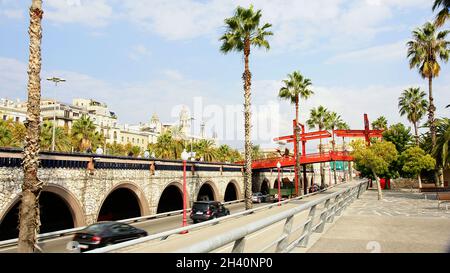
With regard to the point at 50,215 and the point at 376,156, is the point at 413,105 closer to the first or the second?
the point at 376,156

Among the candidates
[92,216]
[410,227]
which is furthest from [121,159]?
[410,227]

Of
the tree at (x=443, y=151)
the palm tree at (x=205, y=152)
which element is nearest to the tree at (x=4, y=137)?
the palm tree at (x=205, y=152)

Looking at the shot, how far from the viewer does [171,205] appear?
42594 millimetres

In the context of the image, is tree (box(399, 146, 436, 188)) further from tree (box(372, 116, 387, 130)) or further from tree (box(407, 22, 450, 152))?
tree (box(372, 116, 387, 130))

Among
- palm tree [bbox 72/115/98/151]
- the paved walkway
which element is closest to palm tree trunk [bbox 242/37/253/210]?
the paved walkway

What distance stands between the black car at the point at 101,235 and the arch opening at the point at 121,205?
1787 centimetres

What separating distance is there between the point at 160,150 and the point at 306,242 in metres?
66.8

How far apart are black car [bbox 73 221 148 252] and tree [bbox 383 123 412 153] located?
176ft

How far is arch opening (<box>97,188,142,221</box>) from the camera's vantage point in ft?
112

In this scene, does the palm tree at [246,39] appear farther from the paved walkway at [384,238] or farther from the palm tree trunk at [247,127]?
the paved walkway at [384,238]

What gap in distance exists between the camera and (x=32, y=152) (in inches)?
511

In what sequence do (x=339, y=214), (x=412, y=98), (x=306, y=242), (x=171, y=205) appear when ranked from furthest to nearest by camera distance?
(x=412, y=98)
(x=171, y=205)
(x=339, y=214)
(x=306, y=242)
